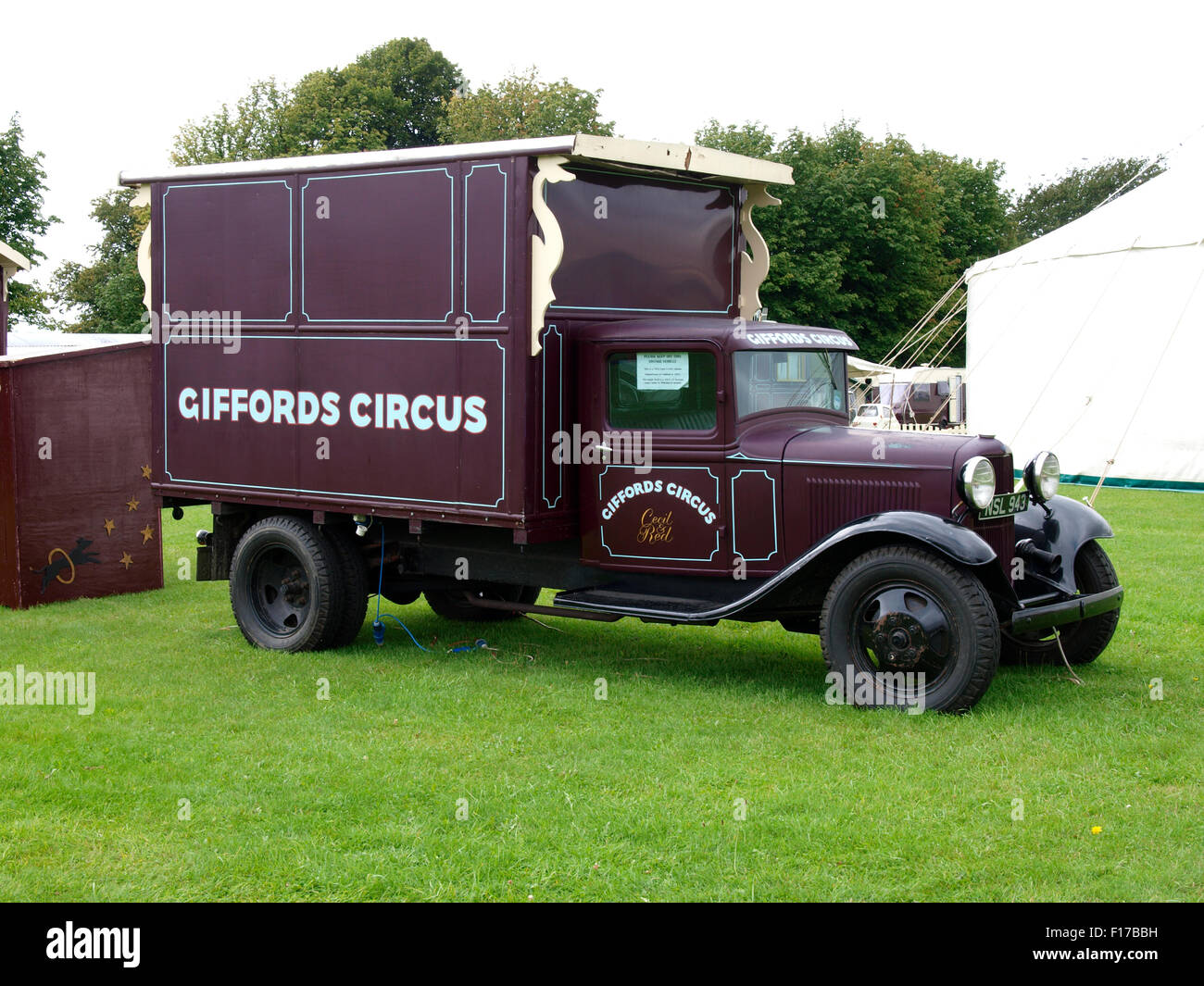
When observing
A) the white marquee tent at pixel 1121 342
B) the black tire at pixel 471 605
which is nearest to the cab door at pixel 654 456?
the black tire at pixel 471 605

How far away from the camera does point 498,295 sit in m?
7.75

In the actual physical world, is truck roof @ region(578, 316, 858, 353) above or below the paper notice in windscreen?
above

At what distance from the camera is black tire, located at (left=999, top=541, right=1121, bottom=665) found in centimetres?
800

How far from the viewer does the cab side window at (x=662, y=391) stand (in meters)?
7.66

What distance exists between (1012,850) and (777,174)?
5.30 meters

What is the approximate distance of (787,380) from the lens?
786 cm

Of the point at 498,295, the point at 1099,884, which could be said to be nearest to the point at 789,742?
the point at 1099,884

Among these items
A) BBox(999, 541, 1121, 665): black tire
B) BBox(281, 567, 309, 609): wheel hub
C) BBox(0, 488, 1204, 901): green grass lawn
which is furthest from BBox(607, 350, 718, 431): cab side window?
BBox(281, 567, 309, 609): wheel hub

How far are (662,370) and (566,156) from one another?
138cm

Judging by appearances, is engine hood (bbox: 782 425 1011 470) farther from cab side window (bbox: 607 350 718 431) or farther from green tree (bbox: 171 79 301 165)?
green tree (bbox: 171 79 301 165)

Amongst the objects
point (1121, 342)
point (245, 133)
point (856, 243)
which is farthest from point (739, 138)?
point (1121, 342)

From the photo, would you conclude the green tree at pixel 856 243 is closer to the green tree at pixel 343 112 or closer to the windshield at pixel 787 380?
the green tree at pixel 343 112

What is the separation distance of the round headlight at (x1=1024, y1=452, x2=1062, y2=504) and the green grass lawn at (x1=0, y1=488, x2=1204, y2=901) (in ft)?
3.65

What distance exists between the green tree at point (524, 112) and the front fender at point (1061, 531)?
110 ft
